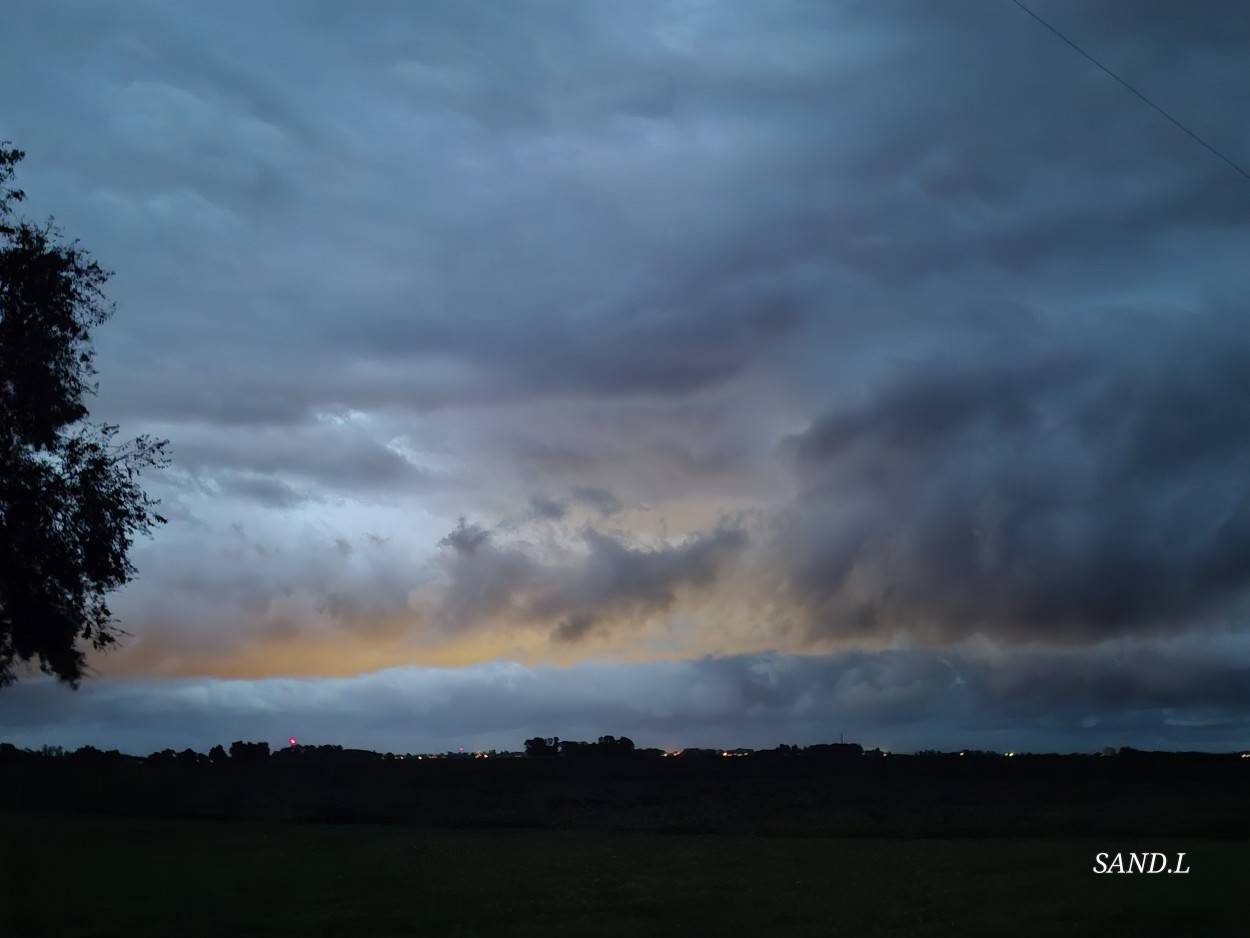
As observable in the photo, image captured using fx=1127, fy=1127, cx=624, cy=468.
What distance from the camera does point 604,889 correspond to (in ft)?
67.6

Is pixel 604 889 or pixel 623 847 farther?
pixel 623 847

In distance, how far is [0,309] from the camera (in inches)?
1043

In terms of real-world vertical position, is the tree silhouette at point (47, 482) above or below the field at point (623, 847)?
above

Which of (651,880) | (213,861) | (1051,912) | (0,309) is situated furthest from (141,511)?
(1051,912)

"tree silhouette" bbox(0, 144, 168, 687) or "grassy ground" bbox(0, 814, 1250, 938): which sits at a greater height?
"tree silhouette" bbox(0, 144, 168, 687)

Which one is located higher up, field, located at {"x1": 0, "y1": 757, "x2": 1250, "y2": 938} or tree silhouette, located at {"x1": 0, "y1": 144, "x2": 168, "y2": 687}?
tree silhouette, located at {"x1": 0, "y1": 144, "x2": 168, "y2": 687}

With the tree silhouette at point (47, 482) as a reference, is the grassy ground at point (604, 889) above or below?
below

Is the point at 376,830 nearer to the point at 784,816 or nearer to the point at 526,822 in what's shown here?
the point at 526,822

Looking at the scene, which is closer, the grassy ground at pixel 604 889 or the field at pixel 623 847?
the grassy ground at pixel 604 889

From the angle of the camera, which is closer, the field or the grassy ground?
the grassy ground

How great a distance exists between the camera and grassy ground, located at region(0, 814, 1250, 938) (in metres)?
17.3

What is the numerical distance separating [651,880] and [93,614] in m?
15.9

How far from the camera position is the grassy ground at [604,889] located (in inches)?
682

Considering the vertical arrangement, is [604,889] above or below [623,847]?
above
